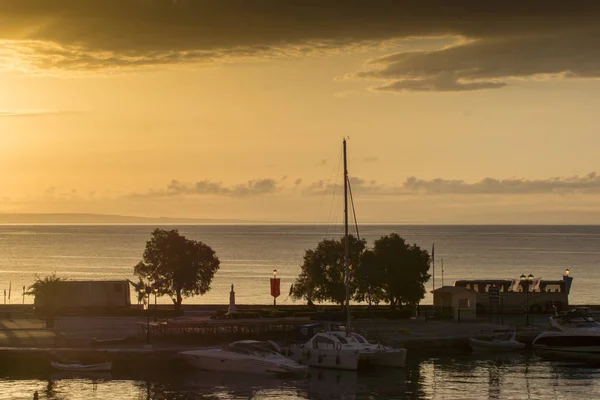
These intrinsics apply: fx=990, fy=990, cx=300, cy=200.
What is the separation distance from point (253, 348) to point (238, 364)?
1.47 meters

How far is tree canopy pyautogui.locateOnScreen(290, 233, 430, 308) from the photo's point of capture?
9019cm

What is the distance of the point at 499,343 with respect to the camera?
76.5m

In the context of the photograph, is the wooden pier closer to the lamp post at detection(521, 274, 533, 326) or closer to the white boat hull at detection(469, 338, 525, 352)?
the white boat hull at detection(469, 338, 525, 352)

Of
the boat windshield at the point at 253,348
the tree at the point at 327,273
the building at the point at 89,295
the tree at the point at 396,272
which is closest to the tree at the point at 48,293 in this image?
the building at the point at 89,295

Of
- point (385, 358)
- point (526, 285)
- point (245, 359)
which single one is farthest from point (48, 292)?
point (526, 285)

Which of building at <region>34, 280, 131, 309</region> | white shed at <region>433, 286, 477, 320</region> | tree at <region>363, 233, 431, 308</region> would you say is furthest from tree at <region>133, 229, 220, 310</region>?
white shed at <region>433, 286, 477, 320</region>

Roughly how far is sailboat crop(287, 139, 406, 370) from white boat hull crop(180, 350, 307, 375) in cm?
269

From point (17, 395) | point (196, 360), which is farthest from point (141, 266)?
point (17, 395)

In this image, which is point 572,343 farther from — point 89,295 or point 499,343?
point 89,295

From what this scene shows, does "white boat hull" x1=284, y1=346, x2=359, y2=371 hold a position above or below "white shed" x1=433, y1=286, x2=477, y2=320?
below

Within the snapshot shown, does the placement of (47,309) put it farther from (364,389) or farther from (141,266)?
(364,389)

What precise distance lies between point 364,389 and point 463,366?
11.5 metres

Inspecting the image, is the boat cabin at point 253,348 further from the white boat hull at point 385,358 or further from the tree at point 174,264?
the tree at point 174,264

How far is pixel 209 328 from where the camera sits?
7400cm
